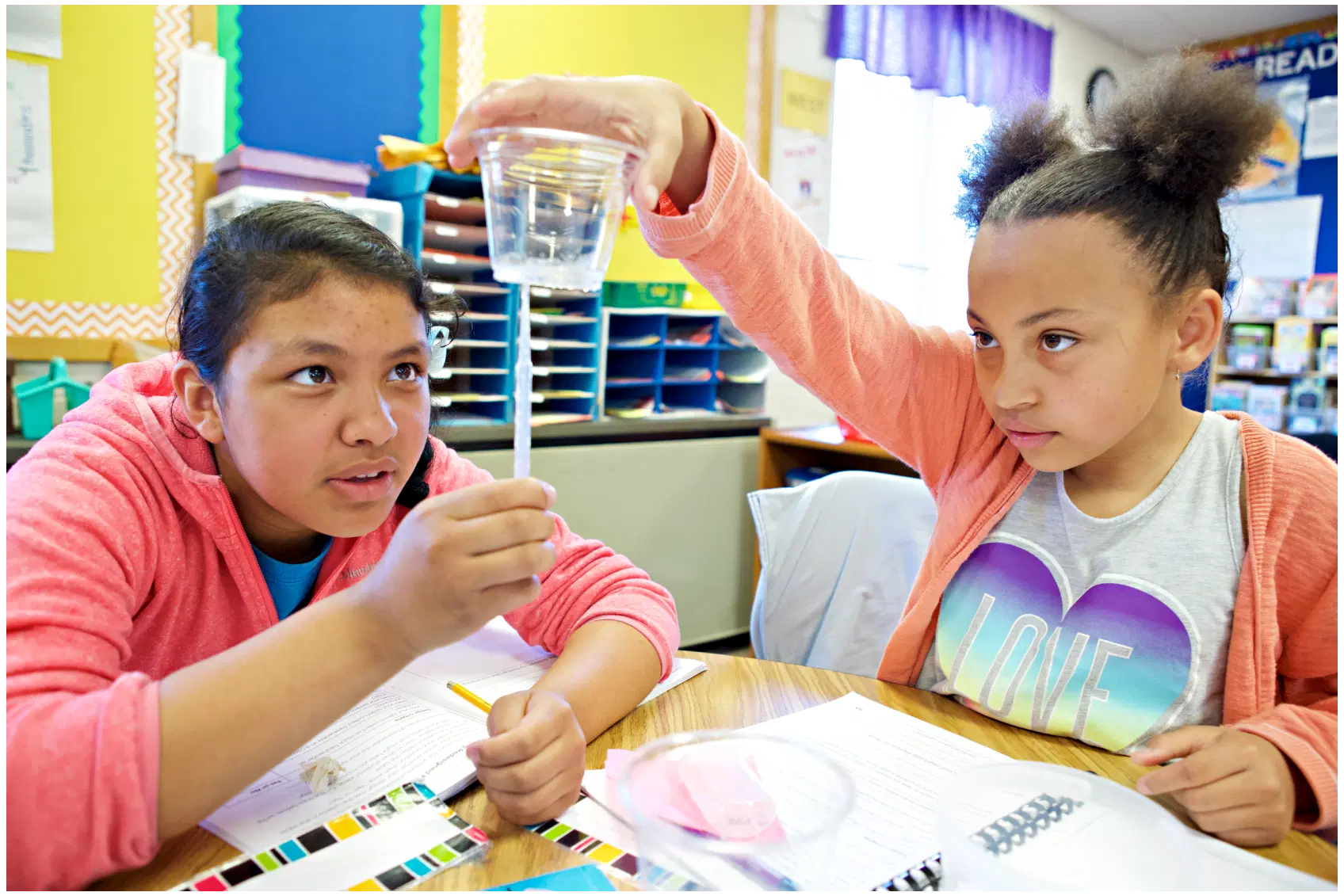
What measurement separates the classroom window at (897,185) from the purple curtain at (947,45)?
80 mm

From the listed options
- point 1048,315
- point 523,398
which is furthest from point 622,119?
point 1048,315

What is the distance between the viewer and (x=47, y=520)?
683 mm

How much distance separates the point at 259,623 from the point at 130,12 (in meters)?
1.81

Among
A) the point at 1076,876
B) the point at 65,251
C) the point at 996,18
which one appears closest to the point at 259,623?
the point at 1076,876

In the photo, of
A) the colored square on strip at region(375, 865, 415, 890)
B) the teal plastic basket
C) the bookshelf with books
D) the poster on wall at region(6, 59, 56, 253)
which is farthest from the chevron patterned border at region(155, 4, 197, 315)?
the bookshelf with books

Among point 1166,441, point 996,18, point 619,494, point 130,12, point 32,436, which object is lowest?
point 619,494

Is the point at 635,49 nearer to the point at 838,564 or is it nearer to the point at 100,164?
the point at 100,164

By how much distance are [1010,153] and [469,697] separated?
84 cm

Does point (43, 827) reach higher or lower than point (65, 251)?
lower

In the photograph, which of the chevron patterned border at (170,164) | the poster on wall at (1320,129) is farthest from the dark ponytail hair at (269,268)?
the poster on wall at (1320,129)

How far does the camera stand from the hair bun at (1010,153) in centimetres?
100

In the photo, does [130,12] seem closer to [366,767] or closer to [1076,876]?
[366,767]

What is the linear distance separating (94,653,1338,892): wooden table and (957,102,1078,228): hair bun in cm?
56

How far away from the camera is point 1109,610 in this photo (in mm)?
919
